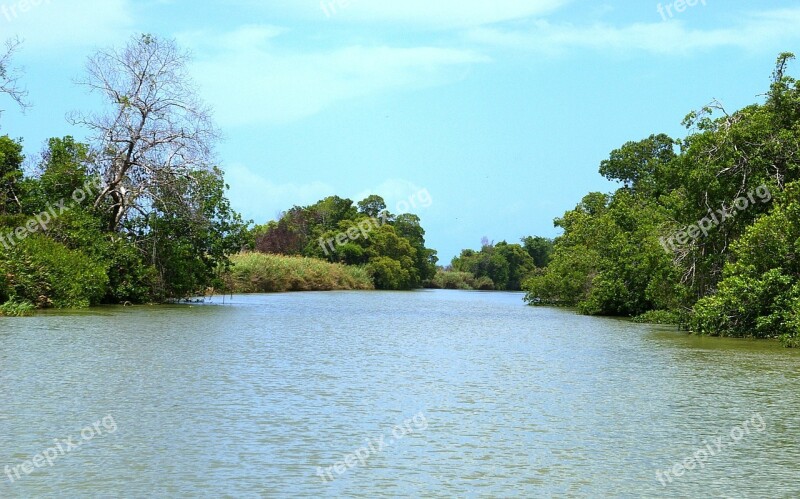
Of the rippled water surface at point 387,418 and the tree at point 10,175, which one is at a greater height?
the tree at point 10,175

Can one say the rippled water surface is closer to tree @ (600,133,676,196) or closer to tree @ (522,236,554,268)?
tree @ (600,133,676,196)

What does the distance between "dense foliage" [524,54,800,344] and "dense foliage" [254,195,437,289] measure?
162ft

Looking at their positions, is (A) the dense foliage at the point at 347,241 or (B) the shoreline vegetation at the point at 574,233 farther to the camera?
(A) the dense foliage at the point at 347,241

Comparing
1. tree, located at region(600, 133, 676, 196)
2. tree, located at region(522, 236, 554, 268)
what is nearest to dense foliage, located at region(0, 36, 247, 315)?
tree, located at region(600, 133, 676, 196)

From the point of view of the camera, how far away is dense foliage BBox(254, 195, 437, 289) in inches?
3189

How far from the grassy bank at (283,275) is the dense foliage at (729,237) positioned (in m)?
23.5

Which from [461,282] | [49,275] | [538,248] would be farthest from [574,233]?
[538,248]

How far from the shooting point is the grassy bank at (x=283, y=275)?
175 feet

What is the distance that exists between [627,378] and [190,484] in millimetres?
8662

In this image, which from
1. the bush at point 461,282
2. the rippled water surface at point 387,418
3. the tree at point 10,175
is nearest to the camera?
the rippled water surface at point 387,418

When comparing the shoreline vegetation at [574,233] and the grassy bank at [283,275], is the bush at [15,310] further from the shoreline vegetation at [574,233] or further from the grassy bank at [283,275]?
the grassy bank at [283,275]

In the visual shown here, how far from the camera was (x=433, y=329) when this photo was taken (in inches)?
995

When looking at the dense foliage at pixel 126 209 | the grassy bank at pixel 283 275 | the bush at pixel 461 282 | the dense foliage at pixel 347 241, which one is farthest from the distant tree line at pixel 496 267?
the dense foliage at pixel 126 209

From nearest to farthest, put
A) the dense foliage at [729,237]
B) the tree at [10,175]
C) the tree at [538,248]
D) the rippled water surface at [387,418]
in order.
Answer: the rippled water surface at [387,418] < the dense foliage at [729,237] < the tree at [10,175] < the tree at [538,248]
